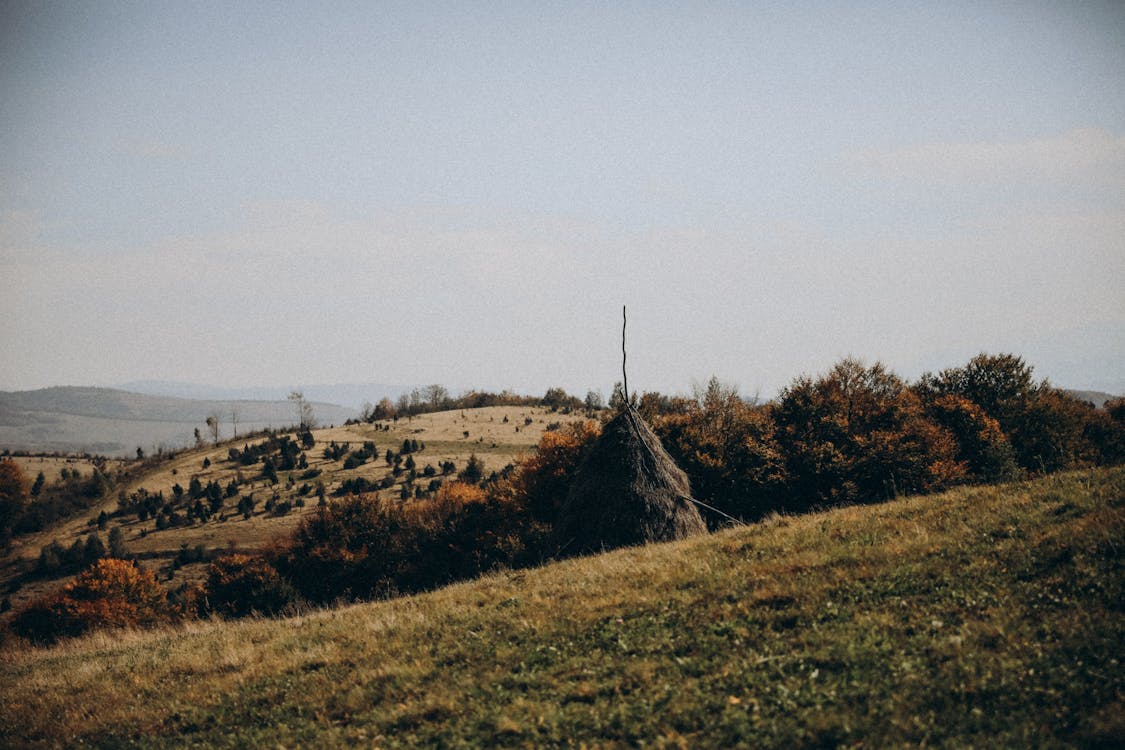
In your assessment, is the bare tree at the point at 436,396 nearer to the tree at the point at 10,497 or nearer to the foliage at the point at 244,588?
the tree at the point at 10,497

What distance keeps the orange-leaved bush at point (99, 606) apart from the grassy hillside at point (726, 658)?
3580cm

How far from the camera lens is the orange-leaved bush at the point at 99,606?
43.1 metres

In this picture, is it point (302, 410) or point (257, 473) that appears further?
point (302, 410)

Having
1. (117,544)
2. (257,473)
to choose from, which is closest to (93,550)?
(117,544)

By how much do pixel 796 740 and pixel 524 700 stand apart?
3902mm

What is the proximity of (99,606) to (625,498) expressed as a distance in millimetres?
45439

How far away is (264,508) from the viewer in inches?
2475

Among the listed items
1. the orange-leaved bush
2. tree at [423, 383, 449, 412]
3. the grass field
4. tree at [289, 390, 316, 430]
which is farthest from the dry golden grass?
the orange-leaved bush

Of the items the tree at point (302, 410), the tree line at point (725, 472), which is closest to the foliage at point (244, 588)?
the tree line at point (725, 472)

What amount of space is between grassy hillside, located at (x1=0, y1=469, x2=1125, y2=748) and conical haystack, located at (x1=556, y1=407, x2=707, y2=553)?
518 cm

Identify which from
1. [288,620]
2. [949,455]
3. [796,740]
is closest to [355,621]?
[288,620]

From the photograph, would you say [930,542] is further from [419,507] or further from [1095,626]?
[419,507]

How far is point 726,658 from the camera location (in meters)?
9.00

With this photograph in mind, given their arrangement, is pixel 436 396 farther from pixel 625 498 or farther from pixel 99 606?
pixel 625 498
